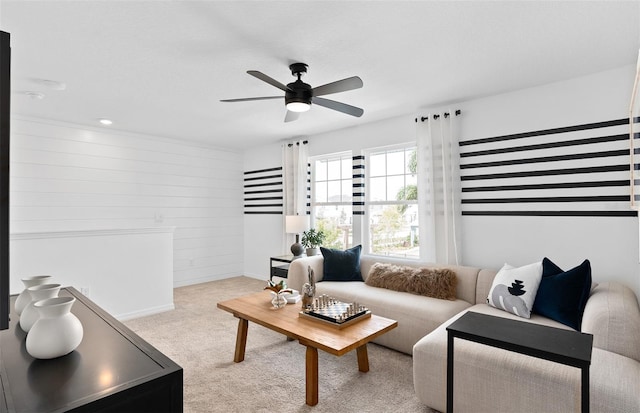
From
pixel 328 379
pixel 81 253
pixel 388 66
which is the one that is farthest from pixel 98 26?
pixel 328 379

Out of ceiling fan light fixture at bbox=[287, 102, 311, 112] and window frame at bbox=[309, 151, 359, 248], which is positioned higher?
Result: ceiling fan light fixture at bbox=[287, 102, 311, 112]

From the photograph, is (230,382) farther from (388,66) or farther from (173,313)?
(388,66)

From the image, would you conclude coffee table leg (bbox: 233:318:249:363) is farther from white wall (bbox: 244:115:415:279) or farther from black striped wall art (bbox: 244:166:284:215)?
black striped wall art (bbox: 244:166:284:215)

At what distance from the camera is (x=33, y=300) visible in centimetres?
145

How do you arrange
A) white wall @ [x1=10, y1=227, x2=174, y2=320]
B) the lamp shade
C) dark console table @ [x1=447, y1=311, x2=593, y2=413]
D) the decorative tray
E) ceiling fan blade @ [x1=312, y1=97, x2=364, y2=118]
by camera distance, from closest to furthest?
dark console table @ [x1=447, y1=311, x2=593, y2=413] < the decorative tray < ceiling fan blade @ [x1=312, y1=97, x2=364, y2=118] < white wall @ [x1=10, y1=227, x2=174, y2=320] < the lamp shade

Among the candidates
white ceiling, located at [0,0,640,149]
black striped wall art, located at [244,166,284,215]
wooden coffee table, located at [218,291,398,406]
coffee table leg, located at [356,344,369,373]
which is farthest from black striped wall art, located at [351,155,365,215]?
coffee table leg, located at [356,344,369,373]

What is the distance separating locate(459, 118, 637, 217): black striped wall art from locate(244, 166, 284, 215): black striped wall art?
123 inches

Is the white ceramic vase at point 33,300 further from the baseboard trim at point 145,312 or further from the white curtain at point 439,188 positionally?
the white curtain at point 439,188

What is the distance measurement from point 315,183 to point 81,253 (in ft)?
10.4

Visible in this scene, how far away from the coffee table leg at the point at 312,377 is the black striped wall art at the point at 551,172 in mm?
2340

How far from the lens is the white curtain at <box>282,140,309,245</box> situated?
206 inches

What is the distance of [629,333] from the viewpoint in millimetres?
1910

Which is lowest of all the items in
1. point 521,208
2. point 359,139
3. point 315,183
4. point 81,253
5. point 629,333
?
point 629,333

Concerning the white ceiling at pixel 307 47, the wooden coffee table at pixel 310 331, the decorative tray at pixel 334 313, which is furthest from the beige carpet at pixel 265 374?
the white ceiling at pixel 307 47
